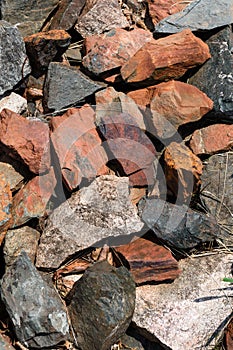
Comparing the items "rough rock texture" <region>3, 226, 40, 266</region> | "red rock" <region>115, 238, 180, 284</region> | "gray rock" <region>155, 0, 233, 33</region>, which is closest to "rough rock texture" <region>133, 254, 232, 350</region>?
"red rock" <region>115, 238, 180, 284</region>

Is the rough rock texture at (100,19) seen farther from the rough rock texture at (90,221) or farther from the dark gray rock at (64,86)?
the rough rock texture at (90,221)

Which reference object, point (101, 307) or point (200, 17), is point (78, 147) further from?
point (200, 17)

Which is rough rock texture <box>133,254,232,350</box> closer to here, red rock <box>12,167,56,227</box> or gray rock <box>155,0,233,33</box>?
red rock <box>12,167,56,227</box>

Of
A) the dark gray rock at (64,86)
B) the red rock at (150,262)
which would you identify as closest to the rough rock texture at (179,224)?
the red rock at (150,262)

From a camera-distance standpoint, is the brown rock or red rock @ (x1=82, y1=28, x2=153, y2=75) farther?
red rock @ (x1=82, y1=28, x2=153, y2=75)

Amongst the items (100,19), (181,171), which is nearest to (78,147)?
(181,171)

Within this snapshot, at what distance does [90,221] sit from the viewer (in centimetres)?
322

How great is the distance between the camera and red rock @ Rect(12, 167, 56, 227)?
3220mm

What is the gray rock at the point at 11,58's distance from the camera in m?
3.38

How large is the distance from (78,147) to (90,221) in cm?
42

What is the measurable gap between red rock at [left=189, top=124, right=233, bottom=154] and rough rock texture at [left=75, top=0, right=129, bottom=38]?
87 cm

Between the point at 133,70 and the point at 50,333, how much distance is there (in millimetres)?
1482

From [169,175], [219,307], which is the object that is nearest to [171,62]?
[169,175]

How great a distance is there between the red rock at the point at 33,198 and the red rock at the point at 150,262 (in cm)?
49
